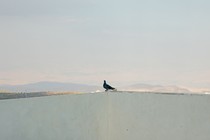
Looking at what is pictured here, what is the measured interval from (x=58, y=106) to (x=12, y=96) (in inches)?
81.6

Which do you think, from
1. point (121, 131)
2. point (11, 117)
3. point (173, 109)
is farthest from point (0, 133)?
point (173, 109)

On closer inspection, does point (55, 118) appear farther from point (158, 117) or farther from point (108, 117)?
point (158, 117)

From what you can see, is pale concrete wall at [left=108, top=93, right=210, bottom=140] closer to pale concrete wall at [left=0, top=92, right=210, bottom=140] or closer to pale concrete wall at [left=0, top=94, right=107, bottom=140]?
pale concrete wall at [left=0, top=92, right=210, bottom=140]

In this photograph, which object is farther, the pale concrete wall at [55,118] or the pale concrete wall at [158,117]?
the pale concrete wall at [55,118]

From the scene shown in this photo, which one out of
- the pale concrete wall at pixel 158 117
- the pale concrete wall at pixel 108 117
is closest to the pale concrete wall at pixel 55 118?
the pale concrete wall at pixel 108 117

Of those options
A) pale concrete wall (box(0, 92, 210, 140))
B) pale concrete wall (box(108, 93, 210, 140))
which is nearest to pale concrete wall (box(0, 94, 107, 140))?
pale concrete wall (box(0, 92, 210, 140))

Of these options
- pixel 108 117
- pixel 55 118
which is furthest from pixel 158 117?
pixel 55 118

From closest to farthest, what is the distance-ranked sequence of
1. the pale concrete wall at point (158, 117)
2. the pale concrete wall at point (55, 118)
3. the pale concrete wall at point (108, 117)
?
the pale concrete wall at point (158, 117) < the pale concrete wall at point (108, 117) < the pale concrete wall at point (55, 118)

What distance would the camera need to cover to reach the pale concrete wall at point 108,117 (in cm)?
944

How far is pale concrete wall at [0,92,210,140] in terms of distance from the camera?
9439 mm

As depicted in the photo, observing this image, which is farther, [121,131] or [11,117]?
[11,117]

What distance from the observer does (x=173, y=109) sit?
9.61 meters

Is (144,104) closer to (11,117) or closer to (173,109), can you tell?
(173,109)

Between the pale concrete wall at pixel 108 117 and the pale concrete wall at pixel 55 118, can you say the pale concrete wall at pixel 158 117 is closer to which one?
the pale concrete wall at pixel 108 117
